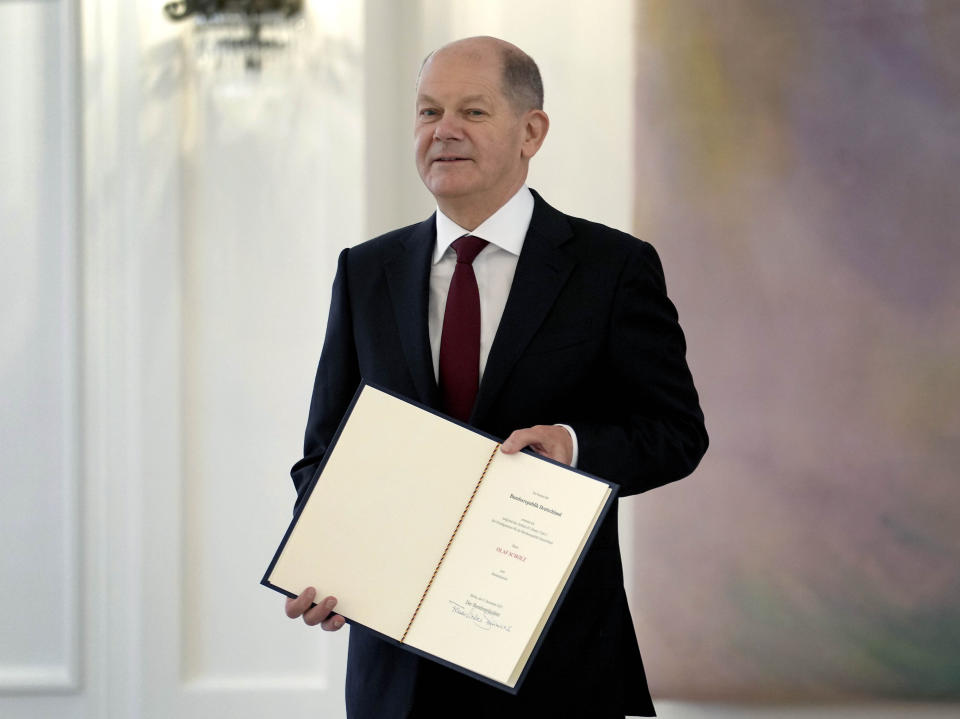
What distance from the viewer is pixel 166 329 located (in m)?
2.77

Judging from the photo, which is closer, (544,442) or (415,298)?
(544,442)

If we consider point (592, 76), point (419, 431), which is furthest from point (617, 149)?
point (419, 431)

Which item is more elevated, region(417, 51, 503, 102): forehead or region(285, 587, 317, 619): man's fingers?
region(417, 51, 503, 102): forehead

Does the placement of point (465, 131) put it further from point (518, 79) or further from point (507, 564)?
point (507, 564)

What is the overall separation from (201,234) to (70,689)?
130 centimetres

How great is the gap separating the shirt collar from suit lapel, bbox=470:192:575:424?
0.02 m

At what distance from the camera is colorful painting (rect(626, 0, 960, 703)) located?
271 centimetres

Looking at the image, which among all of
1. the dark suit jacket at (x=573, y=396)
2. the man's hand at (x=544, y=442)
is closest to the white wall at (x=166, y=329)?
the dark suit jacket at (x=573, y=396)

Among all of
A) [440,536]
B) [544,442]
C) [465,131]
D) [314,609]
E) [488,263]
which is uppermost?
[465,131]

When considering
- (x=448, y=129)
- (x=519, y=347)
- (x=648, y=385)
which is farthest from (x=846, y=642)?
(x=448, y=129)

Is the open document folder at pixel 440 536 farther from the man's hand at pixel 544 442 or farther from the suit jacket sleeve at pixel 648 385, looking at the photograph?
the suit jacket sleeve at pixel 648 385

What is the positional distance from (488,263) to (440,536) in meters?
0.48

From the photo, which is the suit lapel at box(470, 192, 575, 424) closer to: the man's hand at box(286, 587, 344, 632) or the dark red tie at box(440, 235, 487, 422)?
the dark red tie at box(440, 235, 487, 422)

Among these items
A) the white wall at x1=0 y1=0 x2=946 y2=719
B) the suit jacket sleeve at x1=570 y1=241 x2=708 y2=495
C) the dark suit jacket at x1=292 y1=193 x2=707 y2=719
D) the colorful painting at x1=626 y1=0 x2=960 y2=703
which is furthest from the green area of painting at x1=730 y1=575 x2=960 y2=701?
the suit jacket sleeve at x1=570 y1=241 x2=708 y2=495
